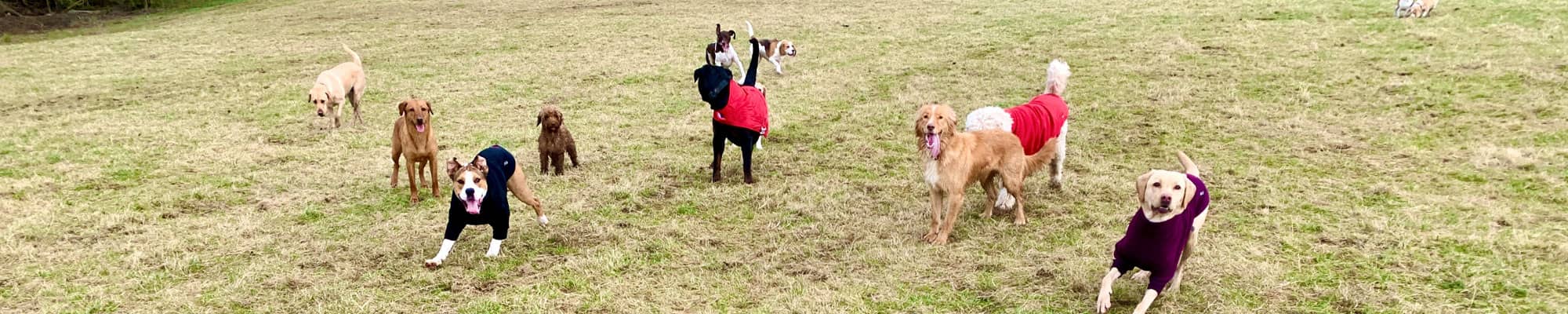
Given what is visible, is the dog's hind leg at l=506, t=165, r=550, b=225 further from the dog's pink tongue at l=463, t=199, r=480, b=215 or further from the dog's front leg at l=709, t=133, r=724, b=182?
the dog's front leg at l=709, t=133, r=724, b=182

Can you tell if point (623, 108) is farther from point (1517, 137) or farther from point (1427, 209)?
point (1517, 137)

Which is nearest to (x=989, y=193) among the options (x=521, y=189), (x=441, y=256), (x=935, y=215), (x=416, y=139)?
(x=935, y=215)

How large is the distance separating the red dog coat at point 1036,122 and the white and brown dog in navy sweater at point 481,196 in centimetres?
317

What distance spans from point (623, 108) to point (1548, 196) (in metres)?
7.95

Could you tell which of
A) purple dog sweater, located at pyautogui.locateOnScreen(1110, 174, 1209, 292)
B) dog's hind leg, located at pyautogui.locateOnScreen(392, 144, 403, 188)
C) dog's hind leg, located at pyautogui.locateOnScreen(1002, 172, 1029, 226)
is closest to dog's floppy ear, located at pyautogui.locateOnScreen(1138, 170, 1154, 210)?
purple dog sweater, located at pyautogui.locateOnScreen(1110, 174, 1209, 292)

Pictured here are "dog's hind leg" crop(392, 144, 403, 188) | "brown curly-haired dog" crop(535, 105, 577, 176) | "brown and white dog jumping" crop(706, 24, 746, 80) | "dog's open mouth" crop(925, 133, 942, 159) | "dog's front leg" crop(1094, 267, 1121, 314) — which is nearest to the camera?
"dog's front leg" crop(1094, 267, 1121, 314)

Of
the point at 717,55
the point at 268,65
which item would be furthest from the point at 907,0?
the point at 268,65

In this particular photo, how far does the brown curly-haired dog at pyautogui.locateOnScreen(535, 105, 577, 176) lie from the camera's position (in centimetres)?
670

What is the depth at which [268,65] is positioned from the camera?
1354 centimetres

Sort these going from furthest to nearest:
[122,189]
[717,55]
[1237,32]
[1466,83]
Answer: [1237,32]
[717,55]
[1466,83]
[122,189]

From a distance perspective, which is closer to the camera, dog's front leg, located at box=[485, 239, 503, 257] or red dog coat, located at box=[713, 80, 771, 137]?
dog's front leg, located at box=[485, 239, 503, 257]

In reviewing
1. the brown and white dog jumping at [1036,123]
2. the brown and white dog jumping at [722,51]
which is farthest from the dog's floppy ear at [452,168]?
the brown and white dog jumping at [722,51]

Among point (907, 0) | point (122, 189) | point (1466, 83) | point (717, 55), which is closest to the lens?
point (122, 189)

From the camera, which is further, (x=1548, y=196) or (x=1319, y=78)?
(x=1319, y=78)
